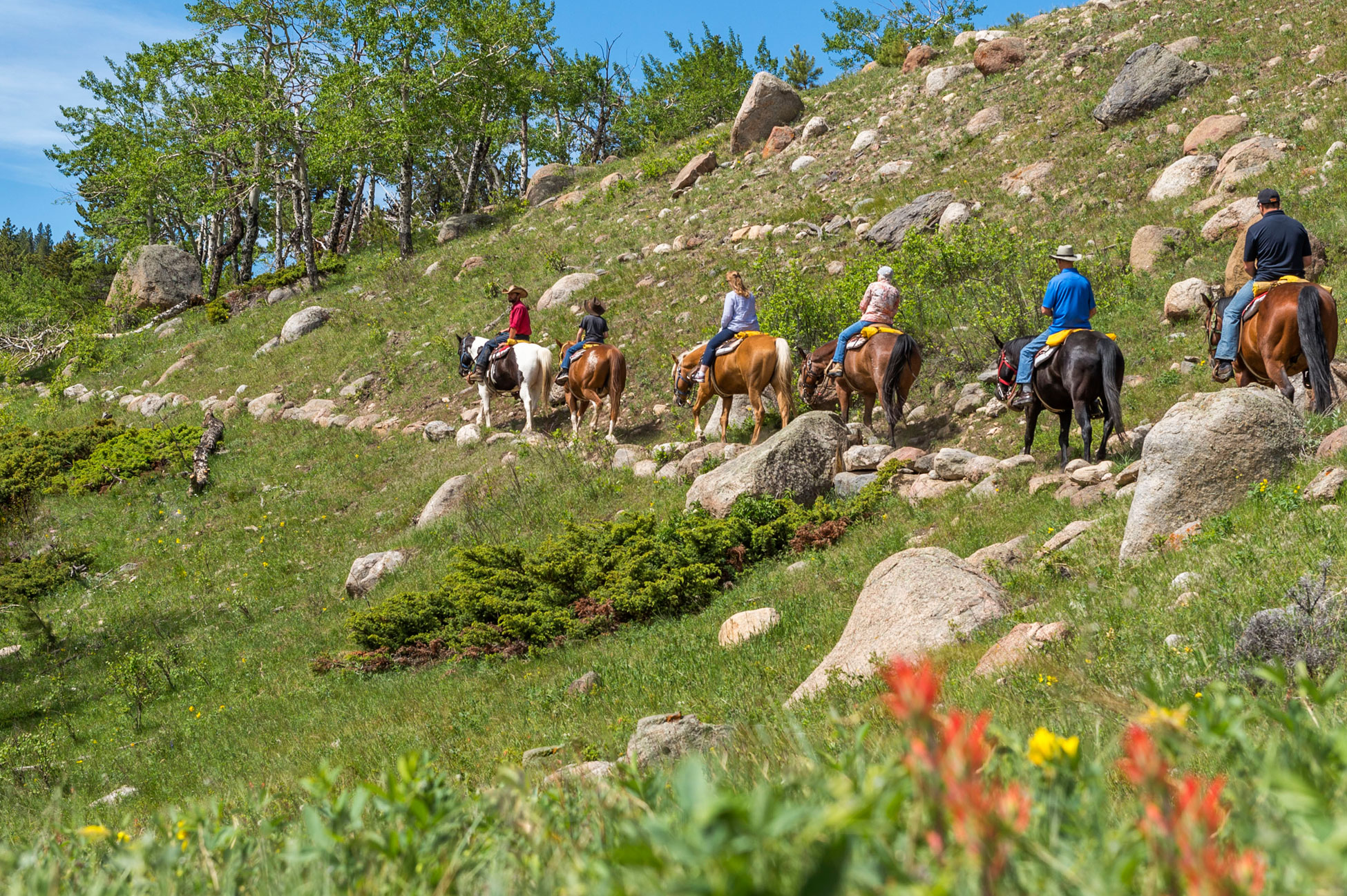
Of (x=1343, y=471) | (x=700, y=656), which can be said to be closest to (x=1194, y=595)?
(x=1343, y=471)

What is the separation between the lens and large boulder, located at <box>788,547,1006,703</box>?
675 centimetres

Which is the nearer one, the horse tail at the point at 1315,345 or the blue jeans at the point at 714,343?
the horse tail at the point at 1315,345

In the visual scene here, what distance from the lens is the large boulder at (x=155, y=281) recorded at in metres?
41.3

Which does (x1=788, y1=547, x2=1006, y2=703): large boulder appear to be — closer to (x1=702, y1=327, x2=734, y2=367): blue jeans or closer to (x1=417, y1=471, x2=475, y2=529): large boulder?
(x1=702, y1=327, x2=734, y2=367): blue jeans

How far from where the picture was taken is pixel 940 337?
59.2ft

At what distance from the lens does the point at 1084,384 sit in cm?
1125

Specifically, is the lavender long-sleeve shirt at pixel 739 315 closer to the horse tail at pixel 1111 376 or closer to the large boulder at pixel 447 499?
the large boulder at pixel 447 499

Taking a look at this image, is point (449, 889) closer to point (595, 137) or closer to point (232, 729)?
point (232, 729)

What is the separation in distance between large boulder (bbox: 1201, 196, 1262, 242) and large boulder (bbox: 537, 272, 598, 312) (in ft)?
56.4

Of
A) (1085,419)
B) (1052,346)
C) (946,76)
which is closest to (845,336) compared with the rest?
(1052,346)

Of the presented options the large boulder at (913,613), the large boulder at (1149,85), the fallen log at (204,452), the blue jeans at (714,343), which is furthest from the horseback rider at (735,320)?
the large boulder at (1149,85)

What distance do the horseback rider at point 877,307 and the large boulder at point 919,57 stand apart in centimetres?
2514

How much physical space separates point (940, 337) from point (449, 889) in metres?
17.8

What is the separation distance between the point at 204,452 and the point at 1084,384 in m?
20.0
